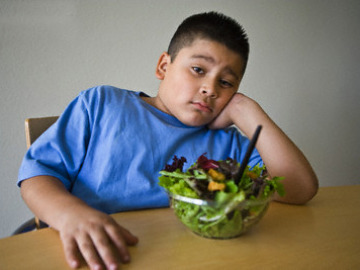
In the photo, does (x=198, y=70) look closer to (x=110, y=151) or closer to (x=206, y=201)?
(x=110, y=151)

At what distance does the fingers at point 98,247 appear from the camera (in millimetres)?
428

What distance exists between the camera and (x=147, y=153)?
824mm

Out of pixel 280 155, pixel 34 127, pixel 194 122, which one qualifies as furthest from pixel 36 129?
pixel 280 155

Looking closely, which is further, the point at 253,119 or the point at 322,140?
the point at 322,140

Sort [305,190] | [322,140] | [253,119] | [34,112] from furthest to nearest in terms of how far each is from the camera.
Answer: [322,140]
[34,112]
[253,119]
[305,190]

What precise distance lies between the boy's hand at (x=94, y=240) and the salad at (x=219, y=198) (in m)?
0.11

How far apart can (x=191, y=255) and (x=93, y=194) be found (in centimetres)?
38

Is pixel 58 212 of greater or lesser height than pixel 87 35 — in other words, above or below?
below

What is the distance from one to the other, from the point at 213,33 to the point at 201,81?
0.54 feet

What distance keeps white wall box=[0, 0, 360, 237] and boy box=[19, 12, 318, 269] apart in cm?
59

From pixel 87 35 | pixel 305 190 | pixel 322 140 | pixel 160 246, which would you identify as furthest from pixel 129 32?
pixel 322 140

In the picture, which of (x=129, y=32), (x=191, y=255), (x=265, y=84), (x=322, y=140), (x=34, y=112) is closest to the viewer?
(x=191, y=255)

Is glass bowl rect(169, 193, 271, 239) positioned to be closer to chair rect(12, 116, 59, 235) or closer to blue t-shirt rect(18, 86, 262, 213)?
blue t-shirt rect(18, 86, 262, 213)

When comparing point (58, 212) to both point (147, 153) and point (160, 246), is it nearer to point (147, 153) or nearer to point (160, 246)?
point (160, 246)
